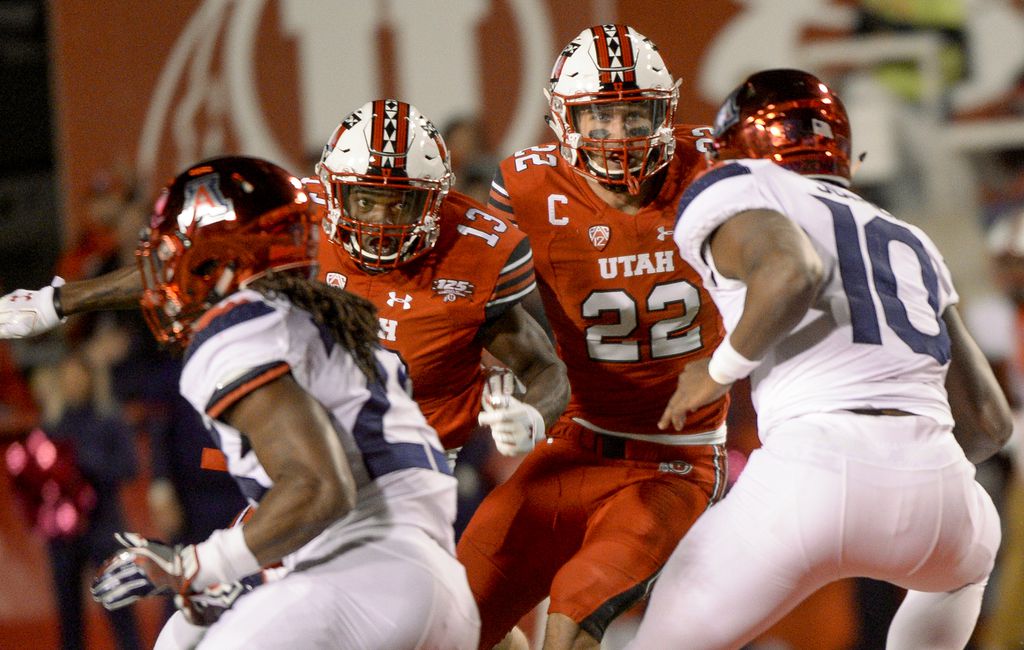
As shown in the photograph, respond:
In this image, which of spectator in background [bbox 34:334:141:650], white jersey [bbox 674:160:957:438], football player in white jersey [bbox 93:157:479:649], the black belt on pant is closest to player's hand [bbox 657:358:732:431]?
white jersey [bbox 674:160:957:438]

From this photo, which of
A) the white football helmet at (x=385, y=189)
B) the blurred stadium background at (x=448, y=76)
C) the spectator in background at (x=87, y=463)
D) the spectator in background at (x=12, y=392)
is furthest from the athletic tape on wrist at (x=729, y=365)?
the blurred stadium background at (x=448, y=76)

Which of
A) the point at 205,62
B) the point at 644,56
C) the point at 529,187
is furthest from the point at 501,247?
the point at 205,62

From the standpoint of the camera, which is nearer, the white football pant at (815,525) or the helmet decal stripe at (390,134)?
the white football pant at (815,525)

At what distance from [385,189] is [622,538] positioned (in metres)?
1.01

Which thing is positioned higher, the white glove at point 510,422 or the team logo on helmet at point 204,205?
the team logo on helmet at point 204,205

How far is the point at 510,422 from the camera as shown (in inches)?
114

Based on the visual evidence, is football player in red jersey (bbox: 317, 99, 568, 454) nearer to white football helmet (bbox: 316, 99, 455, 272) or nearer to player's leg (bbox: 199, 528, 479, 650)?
white football helmet (bbox: 316, 99, 455, 272)

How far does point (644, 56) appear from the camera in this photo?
3.53 m

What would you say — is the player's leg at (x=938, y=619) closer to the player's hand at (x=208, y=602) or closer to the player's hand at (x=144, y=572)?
the player's hand at (x=208, y=602)

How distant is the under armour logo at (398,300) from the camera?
3.39 meters

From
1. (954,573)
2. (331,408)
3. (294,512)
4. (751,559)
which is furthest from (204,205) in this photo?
(954,573)

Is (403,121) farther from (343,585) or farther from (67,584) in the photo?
(67,584)

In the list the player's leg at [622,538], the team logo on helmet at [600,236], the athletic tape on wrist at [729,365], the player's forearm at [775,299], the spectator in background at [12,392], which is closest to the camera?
the player's forearm at [775,299]

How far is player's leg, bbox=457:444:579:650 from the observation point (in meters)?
3.43
